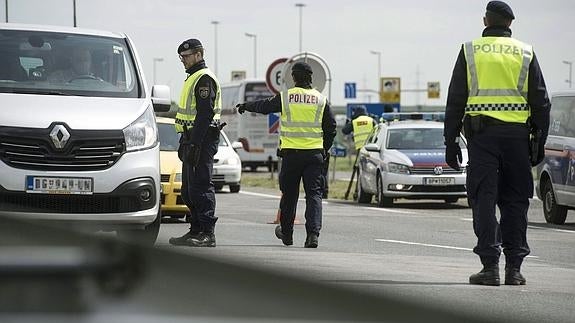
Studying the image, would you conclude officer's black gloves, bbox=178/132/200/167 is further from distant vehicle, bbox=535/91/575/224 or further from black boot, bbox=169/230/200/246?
distant vehicle, bbox=535/91/575/224

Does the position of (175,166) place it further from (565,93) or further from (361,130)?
(361,130)

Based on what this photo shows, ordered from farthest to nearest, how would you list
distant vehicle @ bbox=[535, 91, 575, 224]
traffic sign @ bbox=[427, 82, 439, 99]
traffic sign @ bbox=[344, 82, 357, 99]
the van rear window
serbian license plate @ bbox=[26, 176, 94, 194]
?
traffic sign @ bbox=[427, 82, 439, 99], traffic sign @ bbox=[344, 82, 357, 99], the van rear window, distant vehicle @ bbox=[535, 91, 575, 224], serbian license plate @ bbox=[26, 176, 94, 194]

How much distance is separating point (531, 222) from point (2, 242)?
57.1ft

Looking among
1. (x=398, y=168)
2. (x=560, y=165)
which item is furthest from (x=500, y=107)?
(x=398, y=168)

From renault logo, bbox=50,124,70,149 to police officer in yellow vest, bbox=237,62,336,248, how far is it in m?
2.54

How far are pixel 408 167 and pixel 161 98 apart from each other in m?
11.1

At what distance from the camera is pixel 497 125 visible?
8867 mm

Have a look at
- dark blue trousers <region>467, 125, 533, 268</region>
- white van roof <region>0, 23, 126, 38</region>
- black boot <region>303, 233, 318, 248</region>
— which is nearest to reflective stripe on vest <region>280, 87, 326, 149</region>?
black boot <region>303, 233, 318, 248</region>

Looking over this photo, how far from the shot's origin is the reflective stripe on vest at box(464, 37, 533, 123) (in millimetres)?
8781

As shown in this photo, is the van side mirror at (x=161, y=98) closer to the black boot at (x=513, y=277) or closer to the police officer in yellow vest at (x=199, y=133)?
the police officer in yellow vest at (x=199, y=133)

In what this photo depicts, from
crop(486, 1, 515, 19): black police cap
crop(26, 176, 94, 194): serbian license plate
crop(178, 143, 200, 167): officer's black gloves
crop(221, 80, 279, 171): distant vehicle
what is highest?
crop(486, 1, 515, 19): black police cap

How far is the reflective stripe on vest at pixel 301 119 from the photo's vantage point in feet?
40.5

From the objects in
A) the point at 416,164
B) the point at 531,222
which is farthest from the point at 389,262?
the point at 416,164

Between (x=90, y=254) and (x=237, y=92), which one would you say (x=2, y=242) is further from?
(x=237, y=92)
